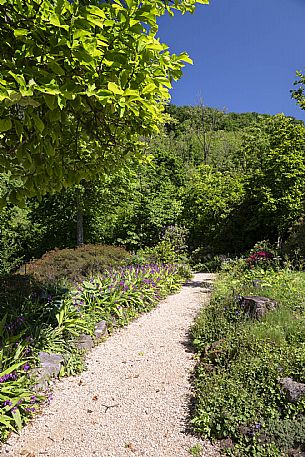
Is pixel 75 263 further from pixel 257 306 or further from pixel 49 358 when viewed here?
pixel 257 306

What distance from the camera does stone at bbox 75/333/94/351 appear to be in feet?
15.4

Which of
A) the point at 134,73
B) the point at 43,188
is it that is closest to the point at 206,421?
the point at 43,188

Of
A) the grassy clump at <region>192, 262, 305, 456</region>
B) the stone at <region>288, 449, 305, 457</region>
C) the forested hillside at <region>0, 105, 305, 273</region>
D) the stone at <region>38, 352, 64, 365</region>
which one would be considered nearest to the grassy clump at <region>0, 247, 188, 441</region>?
the stone at <region>38, 352, 64, 365</region>

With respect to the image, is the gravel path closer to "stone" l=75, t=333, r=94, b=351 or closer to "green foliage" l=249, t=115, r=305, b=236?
"stone" l=75, t=333, r=94, b=351

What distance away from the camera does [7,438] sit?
3.05 metres

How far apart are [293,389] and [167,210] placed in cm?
938

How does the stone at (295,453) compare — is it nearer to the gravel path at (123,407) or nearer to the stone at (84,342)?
the gravel path at (123,407)

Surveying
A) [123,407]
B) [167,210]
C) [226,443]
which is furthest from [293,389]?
[167,210]

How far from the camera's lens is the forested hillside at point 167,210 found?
1070 cm

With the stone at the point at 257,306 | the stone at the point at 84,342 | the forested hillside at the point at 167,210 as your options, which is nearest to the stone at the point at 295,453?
the stone at the point at 257,306

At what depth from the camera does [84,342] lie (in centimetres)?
482

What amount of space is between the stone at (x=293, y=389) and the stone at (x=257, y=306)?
162 centimetres

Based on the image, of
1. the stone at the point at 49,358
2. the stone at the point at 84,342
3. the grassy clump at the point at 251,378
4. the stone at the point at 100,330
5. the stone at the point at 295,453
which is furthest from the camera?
the stone at the point at 100,330

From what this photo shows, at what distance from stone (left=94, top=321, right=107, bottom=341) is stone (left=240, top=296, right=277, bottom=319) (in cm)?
207
